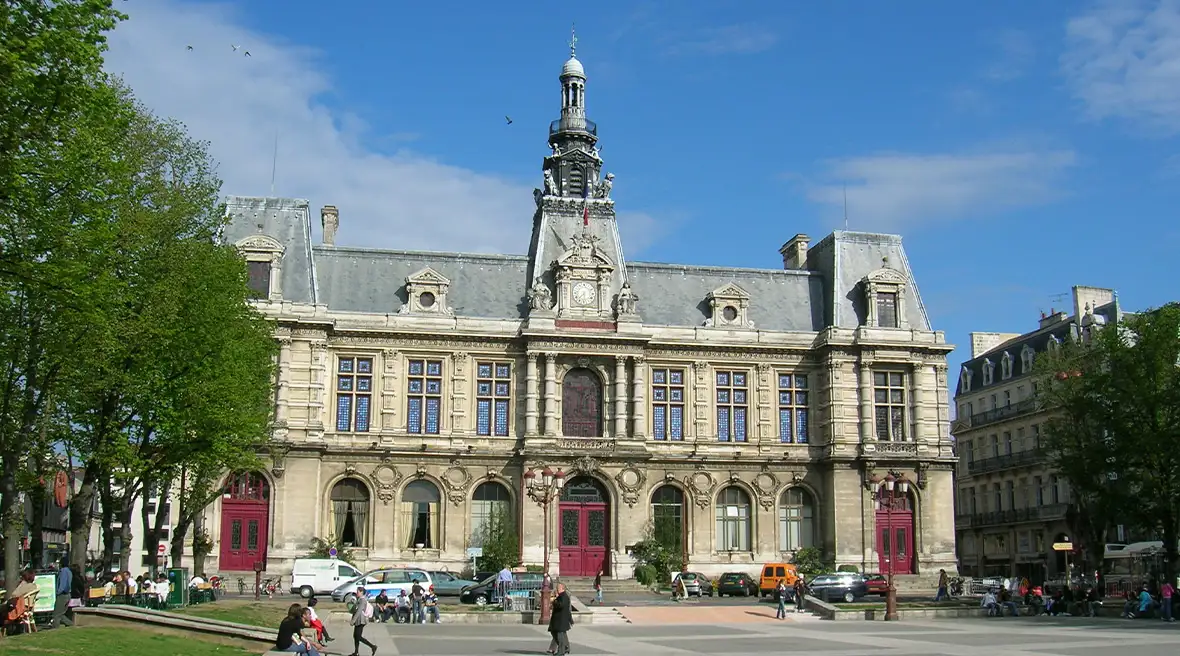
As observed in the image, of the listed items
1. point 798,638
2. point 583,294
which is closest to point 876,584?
point 583,294

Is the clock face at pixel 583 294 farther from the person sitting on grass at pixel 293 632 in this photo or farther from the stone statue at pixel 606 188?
the person sitting on grass at pixel 293 632

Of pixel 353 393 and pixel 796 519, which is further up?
pixel 353 393

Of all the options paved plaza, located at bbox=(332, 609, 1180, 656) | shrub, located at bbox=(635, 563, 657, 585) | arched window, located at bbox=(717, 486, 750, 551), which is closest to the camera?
paved plaza, located at bbox=(332, 609, 1180, 656)

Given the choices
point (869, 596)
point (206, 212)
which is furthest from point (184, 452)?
point (869, 596)

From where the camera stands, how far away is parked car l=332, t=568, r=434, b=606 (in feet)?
126

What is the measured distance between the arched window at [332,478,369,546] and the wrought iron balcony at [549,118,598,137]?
18.6 metres

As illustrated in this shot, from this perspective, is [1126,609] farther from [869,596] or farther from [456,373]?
[456,373]

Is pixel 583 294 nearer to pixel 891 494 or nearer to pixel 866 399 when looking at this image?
pixel 866 399

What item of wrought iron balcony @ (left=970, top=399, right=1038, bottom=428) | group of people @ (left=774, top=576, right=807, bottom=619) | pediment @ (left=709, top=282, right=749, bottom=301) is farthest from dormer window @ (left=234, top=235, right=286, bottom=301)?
wrought iron balcony @ (left=970, top=399, right=1038, bottom=428)

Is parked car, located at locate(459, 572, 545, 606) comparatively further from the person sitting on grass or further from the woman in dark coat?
the person sitting on grass

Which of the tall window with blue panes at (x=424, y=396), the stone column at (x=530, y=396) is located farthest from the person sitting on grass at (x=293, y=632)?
the tall window with blue panes at (x=424, y=396)

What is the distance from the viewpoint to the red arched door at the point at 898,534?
51.4 m

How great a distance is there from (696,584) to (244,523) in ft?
58.5

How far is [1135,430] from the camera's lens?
1683 inches
